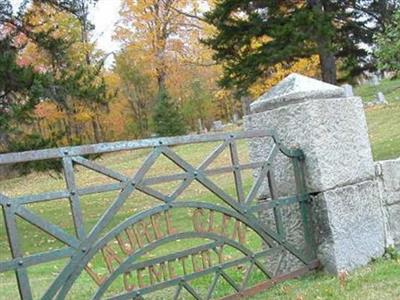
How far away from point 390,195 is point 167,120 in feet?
77.7

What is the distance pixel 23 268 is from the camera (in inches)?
117

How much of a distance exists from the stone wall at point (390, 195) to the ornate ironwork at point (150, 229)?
2.97 feet

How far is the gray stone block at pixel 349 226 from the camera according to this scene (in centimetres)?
462

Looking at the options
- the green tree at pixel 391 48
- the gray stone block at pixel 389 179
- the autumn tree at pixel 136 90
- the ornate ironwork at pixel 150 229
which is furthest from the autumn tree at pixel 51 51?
the autumn tree at pixel 136 90

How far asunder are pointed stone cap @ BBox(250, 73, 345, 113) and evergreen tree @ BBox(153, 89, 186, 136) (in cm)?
2313

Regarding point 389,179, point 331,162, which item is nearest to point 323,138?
point 331,162

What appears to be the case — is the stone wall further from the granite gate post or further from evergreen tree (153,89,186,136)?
evergreen tree (153,89,186,136)

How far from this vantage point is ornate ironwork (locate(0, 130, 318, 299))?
10.1ft

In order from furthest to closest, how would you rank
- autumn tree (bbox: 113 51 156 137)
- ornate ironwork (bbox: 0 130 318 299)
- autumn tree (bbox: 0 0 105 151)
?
1. autumn tree (bbox: 113 51 156 137)
2. autumn tree (bbox: 0 0 105 151)
3. ornate ironwork (bbox: 0 130 318 299)

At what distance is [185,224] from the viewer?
394 inches

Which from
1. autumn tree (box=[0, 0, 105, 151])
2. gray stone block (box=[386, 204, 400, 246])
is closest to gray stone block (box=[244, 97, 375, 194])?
gray stone block (box=[386, 204, 400, 246])

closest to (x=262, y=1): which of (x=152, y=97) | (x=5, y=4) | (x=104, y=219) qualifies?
(x=5, y=4)

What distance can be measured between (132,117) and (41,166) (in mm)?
26145

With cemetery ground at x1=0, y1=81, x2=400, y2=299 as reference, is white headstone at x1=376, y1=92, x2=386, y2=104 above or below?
above
